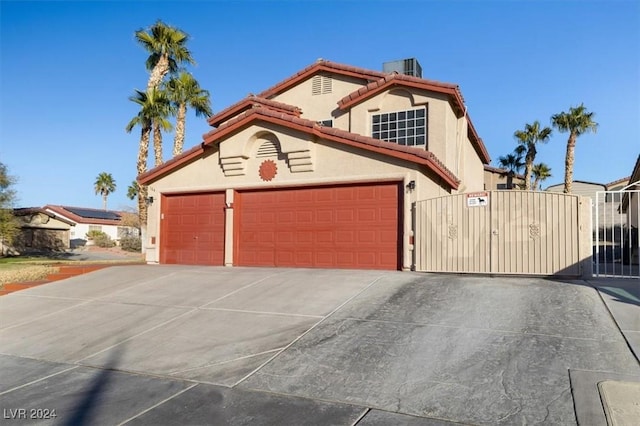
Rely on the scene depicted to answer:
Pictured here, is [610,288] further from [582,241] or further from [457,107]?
[457,107]

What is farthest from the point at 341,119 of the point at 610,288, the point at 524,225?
the point at 610,288

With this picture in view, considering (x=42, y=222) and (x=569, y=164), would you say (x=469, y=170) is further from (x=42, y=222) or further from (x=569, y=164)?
(x=42, y=222)

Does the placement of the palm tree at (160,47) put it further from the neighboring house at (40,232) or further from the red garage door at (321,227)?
the neighboring house at (40,232)

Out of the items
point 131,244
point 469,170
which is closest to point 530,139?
point 469,170

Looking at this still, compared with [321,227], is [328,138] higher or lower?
higher

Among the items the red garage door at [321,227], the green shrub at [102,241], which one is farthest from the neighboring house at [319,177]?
the green shrub at [102,241]

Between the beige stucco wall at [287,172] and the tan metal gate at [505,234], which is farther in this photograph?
the beige stucco wall at [287,172]

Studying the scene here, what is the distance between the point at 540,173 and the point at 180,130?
35.0m

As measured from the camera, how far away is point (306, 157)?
13.2m

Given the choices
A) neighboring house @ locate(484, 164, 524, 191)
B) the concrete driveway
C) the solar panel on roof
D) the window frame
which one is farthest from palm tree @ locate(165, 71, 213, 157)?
the solar panel on roof

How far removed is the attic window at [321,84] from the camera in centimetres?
1770

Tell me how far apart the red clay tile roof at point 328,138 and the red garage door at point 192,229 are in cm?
132

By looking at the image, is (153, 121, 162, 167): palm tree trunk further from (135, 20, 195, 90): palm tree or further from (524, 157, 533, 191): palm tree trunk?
→ (524, 157, 533, 191): palm tree trunk

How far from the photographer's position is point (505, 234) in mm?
10711
